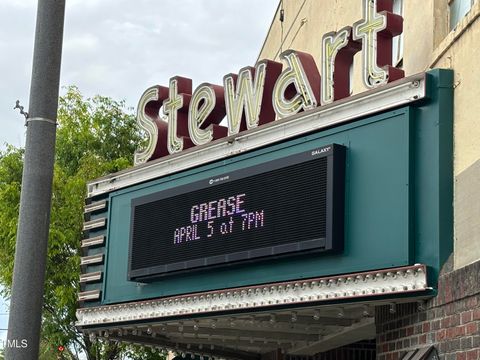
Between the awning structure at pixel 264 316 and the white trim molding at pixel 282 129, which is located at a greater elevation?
the white trim molding at pixel 282 129

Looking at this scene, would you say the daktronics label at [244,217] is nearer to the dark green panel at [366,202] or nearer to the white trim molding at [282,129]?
the dark green panel at [366,202]

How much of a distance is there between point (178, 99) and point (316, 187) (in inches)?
145

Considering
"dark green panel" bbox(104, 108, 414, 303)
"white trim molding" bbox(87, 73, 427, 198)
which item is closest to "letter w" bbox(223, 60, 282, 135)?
"white trim molding" bbox(87, 73, 427, 198)

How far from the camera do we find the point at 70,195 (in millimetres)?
→ 23297

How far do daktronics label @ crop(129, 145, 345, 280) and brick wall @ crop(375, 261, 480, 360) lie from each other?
1.06m

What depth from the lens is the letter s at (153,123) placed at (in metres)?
13.6

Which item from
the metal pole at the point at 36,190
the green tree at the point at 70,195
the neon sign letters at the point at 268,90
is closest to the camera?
the metal pole at the point at 36,190

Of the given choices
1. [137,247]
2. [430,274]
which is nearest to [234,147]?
[137,247]

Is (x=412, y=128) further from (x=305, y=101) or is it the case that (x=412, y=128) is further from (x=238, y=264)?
(x=238, y=264)

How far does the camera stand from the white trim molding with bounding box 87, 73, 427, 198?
9.55 m

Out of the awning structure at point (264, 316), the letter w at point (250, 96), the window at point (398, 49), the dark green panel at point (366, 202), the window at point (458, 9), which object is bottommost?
the awning structure at point (264, 316)

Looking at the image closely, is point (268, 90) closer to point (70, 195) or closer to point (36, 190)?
point (36, 190)

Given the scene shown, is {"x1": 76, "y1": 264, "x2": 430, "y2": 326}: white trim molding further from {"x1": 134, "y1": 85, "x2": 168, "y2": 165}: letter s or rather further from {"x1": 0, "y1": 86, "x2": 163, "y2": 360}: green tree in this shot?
{"x1": 0, "y1": 86, "x2": 163, "y2": 360}: green tree

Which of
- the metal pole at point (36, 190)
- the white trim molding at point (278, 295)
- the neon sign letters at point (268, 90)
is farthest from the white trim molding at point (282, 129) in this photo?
the metal pole at point (36, 190)
